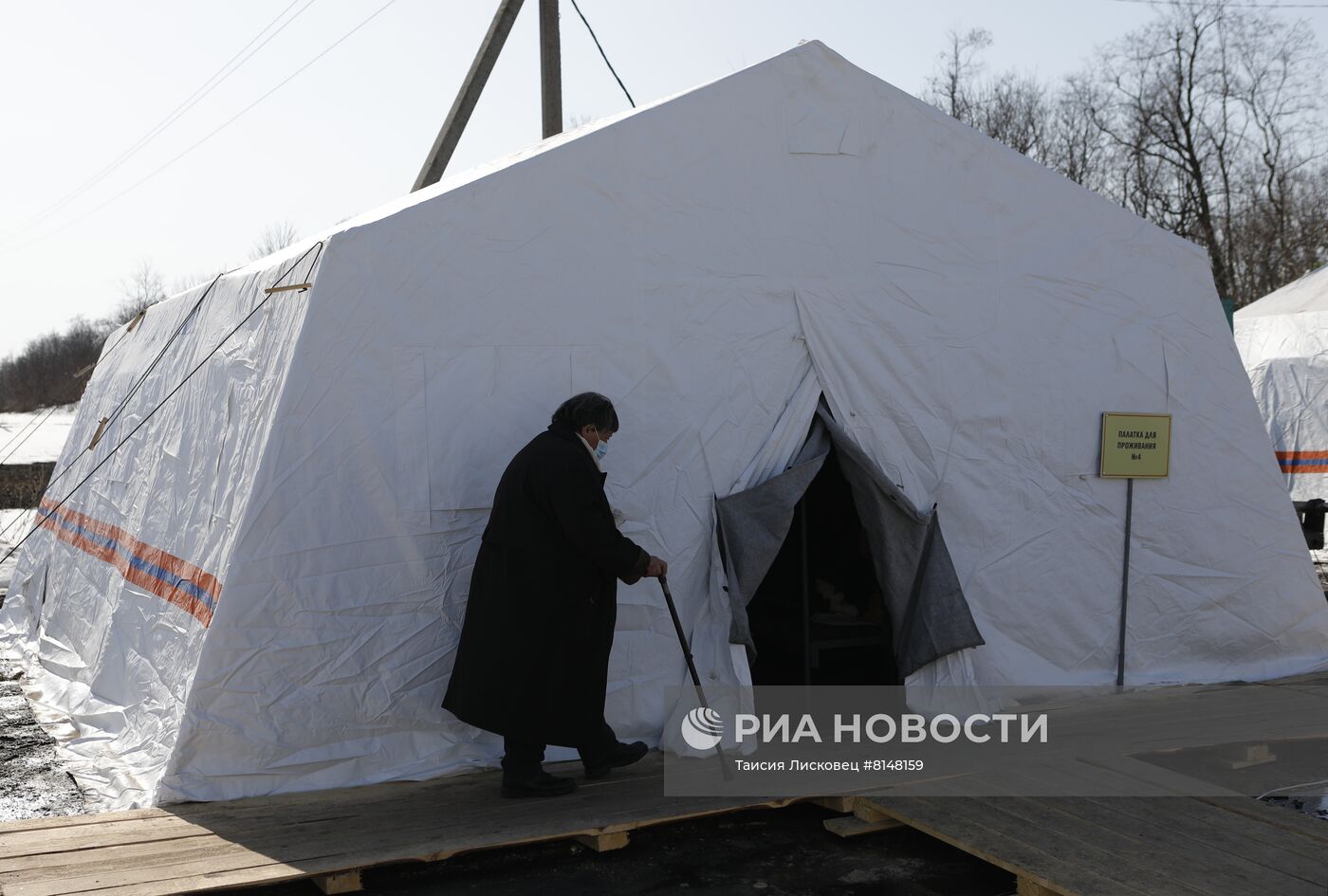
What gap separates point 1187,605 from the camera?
629cm

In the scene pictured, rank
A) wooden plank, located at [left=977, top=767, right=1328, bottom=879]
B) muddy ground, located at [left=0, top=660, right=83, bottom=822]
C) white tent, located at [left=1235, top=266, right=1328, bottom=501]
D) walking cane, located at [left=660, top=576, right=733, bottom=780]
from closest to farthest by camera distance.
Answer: wooden plank, located at [left=977, top=767, right=1328, bottom=879]
walking cane, located at [left=660, top=576, right=733, bottom=780]
muddy ground, located at [left=0, top=660, right=83, bottom=822]
white tent, located at [left=1235, top=266, right=1328, bottom=501]

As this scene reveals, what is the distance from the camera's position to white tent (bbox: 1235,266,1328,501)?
12188 mm

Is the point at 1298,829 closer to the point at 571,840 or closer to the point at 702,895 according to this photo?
the point at 702,895

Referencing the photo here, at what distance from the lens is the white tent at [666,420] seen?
4613 mm

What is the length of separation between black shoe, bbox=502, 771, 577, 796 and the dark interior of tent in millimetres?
1405

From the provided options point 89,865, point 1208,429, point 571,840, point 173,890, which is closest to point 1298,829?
point 571,840

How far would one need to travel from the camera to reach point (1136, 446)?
20.3 feet

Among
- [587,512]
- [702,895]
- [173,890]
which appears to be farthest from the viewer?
[587,512]

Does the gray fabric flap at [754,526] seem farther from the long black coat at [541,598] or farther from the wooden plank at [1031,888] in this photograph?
the wooden plank at [1031,888]

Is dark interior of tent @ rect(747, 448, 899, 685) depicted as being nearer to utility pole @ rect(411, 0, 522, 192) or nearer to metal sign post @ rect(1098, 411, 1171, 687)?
metal sign post @ rect(1098, 411, 1171, 687)

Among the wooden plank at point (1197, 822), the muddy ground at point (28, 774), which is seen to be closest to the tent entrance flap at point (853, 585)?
the wooden plank at point (1197, 822)

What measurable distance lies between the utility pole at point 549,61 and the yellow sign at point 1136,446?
180 inches

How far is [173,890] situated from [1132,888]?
2742mm

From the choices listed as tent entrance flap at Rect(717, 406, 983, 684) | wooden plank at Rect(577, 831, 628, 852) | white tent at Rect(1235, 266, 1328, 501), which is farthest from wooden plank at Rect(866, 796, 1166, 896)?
white tent at Rect(1235, 266, 1328, 501)
